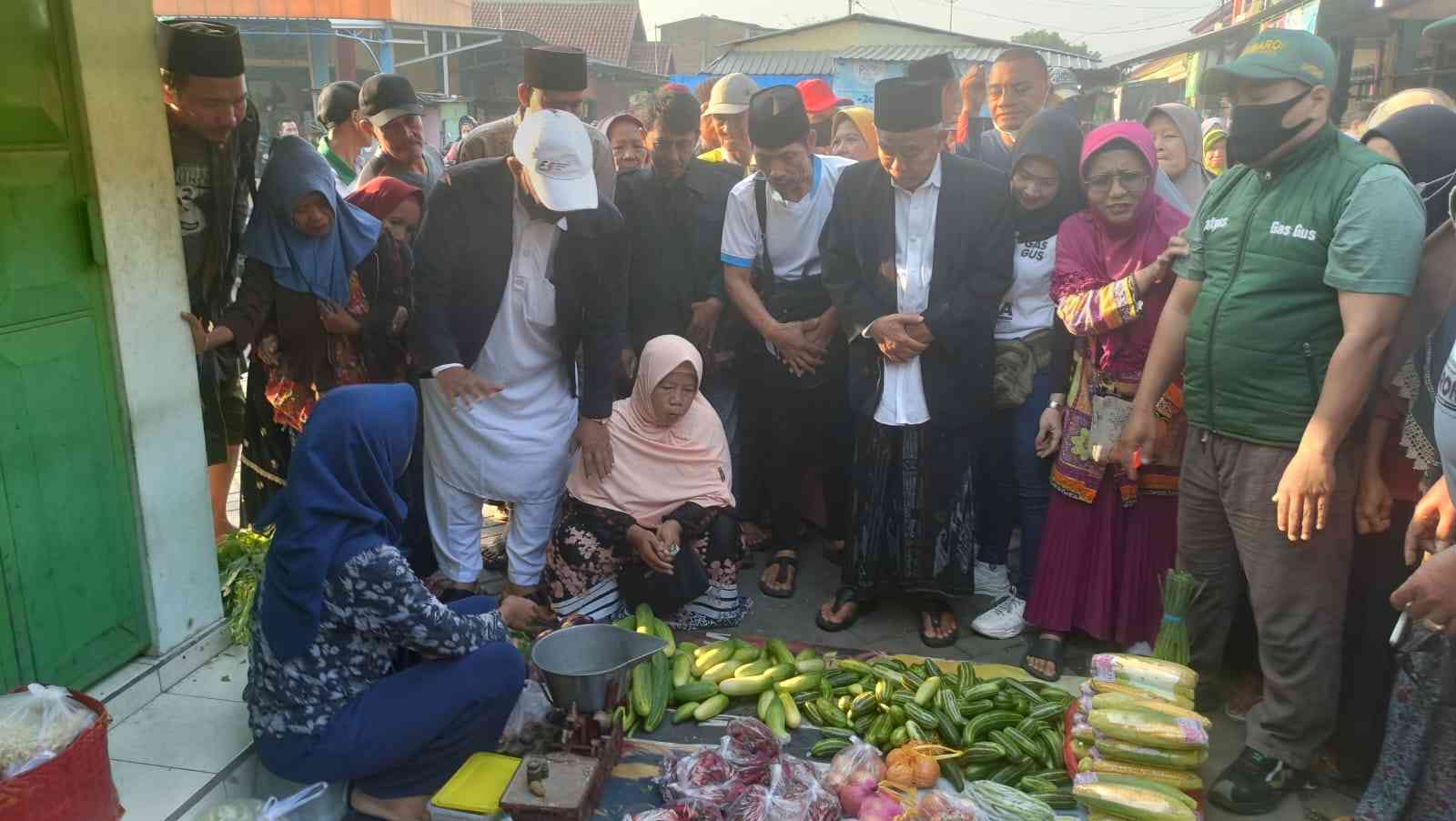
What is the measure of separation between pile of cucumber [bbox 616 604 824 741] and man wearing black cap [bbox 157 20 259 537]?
7.36 feet

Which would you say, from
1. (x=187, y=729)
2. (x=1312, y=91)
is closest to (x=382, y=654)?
(x=187, y=729)

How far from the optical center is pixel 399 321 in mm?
4309

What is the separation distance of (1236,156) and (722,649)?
2.47m

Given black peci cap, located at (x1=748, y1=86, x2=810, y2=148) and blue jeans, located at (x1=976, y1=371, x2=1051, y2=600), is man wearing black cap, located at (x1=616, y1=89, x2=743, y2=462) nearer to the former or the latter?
black peci cap, located at (x1=748, y1=86, x2=810, y2=148)

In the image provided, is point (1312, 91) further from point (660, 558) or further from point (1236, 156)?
point (660, 558)

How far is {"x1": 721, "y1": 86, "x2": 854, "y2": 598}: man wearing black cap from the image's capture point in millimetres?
4547

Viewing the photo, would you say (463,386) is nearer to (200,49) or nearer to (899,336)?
(200,49)

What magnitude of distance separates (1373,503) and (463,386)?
3.21 m

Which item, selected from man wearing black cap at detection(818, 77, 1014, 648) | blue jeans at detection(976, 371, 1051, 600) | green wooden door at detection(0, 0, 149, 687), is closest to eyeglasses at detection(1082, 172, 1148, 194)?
man wearing black cap at detection(818, 77, 1014, 648)

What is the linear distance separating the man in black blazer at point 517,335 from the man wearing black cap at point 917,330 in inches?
41.4

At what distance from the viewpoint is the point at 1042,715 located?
343 cm

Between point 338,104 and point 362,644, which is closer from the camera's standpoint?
point 362,644

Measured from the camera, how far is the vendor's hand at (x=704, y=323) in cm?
494

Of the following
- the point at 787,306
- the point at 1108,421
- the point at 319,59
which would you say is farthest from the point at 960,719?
the point at 319,59
